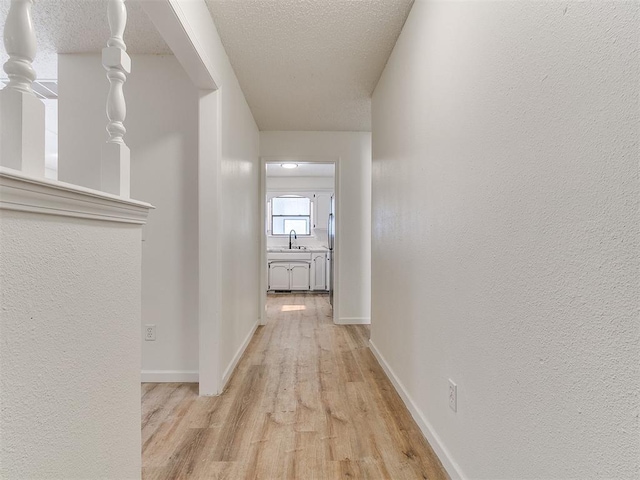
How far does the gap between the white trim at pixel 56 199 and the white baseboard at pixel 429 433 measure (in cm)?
152

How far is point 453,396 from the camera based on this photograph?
4.32ft

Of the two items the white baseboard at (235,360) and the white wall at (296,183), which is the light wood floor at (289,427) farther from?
the white wall at (296,183)

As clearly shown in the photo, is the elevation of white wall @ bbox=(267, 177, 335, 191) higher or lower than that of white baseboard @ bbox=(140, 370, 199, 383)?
higher

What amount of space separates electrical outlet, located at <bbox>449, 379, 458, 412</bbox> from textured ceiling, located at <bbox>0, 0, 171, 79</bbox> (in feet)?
8.37

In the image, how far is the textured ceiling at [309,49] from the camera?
6.13 ft

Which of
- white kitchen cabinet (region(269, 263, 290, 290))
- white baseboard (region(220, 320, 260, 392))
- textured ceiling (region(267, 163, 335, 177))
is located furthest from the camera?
white kitchen cabinet (region(269, 263, 290, 290))

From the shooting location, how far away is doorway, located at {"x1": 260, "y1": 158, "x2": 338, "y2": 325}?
6090 mm

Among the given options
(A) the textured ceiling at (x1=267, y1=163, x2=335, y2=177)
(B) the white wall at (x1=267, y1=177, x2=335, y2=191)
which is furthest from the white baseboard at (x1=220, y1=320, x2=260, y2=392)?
(B) the white wall at (x1=267, y1=177, x2=335, y2=191)

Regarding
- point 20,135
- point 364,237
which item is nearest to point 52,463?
point 20,135

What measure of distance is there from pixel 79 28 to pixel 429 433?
10.1 feet

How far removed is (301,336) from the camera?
133 inches

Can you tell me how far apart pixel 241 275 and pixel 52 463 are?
2.20 metres

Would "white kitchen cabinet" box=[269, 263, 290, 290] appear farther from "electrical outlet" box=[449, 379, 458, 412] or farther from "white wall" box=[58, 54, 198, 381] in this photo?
"electrical outlet" box=[449, 379, 458, 412]

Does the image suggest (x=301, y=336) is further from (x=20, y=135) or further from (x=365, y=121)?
(x=20, y=135)
